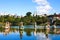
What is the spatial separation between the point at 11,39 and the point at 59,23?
6108 cm

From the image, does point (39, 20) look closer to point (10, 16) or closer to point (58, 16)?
point (10, 16)

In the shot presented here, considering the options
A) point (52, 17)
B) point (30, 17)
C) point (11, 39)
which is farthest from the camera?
point (52, 17)

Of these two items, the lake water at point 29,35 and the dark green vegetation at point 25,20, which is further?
the dark green vegetation at point 25,20

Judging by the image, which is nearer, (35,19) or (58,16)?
(35,19)

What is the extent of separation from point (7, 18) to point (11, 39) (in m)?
65.4

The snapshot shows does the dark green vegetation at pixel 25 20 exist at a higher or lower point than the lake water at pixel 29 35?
higher

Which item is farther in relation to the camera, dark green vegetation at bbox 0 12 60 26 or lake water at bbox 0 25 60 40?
dark green vegetation at bbox 0 12 60 26

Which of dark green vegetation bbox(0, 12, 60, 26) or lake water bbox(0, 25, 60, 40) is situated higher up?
dark green vegetation bbox(0, 12, 60, 26)

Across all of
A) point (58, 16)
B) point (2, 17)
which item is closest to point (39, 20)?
point (2, 17)

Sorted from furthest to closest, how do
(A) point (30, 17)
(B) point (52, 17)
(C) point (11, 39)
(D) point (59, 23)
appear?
(B) point (52, 17) < (A) point (30, 17) < (D) point (59, 23) < (C) point (11, 39)

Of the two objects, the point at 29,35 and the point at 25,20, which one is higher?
the point at 25,20

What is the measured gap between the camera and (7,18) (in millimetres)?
88438

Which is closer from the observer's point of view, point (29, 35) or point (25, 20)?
point (29, 35)

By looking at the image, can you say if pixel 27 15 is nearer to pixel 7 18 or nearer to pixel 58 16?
pixel 7 18
